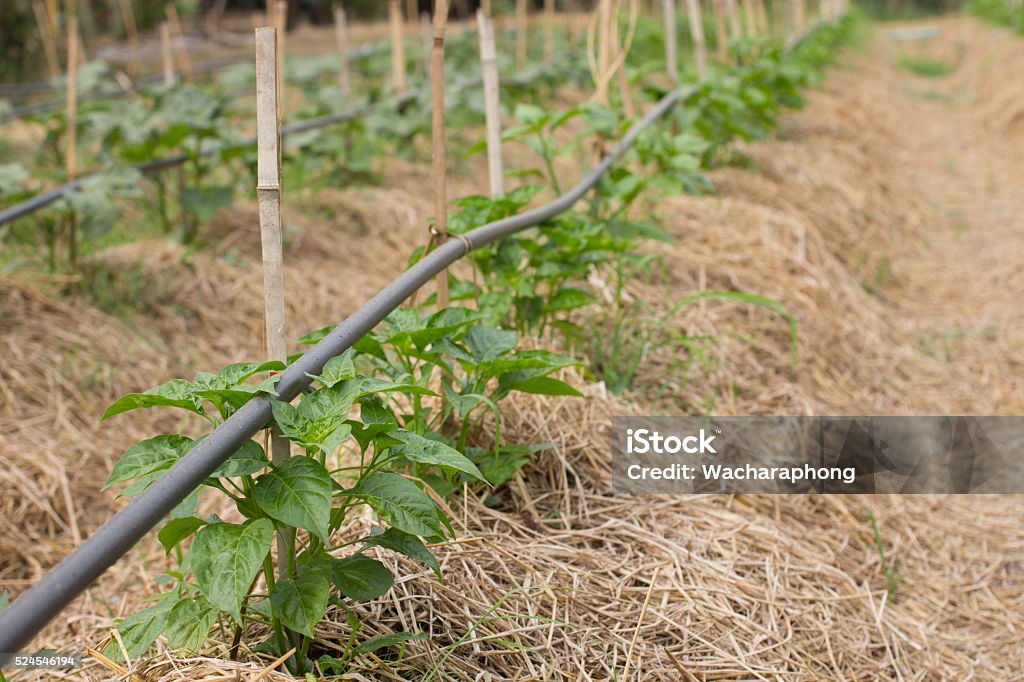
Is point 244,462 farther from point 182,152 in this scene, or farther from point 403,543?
point 182,152

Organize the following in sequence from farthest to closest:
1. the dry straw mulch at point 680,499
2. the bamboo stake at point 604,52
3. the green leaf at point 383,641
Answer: the bamboo stake at point 604,52, the dry straw mulch at point 680,499, the green leaf at point 383,641

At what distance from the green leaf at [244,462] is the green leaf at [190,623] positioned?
0.17 meters

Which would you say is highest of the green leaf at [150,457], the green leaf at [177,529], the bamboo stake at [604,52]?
the bamboo stake at [604,52]

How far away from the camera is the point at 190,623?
46.3 inches

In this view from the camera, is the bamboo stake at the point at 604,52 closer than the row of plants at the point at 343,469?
No

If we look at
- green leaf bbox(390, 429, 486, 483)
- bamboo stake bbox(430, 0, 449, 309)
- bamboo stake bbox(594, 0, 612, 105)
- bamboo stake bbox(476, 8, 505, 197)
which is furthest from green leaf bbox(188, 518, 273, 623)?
bamboo stake bbox(594, 0, 612, 105)

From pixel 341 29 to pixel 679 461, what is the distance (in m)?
3.44

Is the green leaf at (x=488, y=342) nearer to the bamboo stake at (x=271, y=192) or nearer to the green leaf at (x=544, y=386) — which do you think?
the green leaf at (x=544, y=386)

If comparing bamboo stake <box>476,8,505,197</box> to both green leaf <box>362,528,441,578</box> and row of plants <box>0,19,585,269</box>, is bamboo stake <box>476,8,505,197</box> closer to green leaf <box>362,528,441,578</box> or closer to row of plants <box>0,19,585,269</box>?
green leaf <box>362,528,441,578</box>

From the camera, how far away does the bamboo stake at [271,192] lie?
4.13ft

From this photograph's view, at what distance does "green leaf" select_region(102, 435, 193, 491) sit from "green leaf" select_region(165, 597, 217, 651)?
0.18m

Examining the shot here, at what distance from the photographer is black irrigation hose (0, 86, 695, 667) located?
0.87 meters

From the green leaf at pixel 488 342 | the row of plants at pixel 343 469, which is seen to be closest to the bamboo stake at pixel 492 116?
the row of plants at pixel 343 469

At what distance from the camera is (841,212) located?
4070 mm
